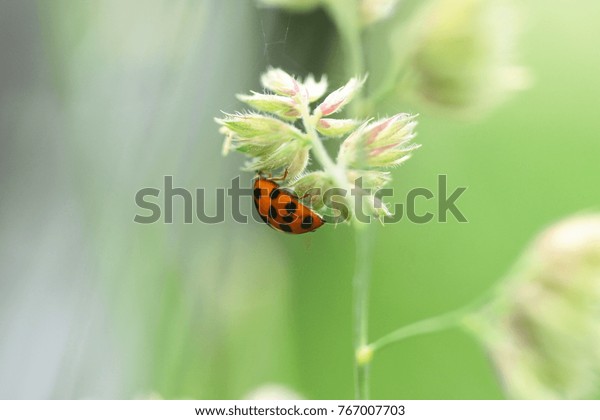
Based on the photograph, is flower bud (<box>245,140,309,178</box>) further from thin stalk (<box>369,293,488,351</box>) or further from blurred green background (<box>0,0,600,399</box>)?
thin stalk (<box>369,293,488,351</box>)

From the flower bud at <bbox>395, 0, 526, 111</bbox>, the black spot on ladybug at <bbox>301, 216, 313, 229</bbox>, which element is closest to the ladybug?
the black spot on ladybug at <bbox>301, 216, 313, 229</bbox>

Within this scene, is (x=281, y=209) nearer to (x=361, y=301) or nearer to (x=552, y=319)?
(x=361, y=301)

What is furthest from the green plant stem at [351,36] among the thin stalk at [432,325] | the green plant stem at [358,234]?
the thin stalk at [432,325]

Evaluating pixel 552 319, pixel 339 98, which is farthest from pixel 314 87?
pixel 552 319

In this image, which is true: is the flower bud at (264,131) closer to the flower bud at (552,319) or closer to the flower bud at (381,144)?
the flower bud at (381,144)

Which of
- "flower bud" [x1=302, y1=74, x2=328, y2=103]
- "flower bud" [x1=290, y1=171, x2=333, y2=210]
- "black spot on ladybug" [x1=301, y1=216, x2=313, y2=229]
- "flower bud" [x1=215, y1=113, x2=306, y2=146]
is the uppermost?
"flower bud" [x1=302, y1=74, x2=328, y2=103]

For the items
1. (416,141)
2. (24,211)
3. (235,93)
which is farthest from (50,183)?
(416,141)
